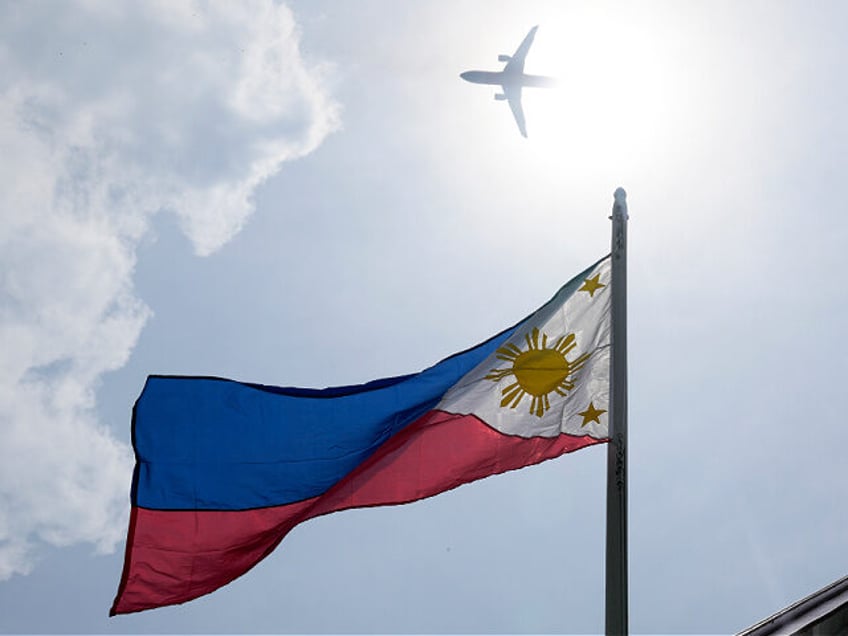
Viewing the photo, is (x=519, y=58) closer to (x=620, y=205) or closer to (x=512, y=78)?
(x=512, y=78)

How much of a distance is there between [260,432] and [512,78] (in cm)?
5344

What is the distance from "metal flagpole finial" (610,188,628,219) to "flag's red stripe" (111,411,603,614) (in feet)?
7.65

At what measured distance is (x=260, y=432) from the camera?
9.64m

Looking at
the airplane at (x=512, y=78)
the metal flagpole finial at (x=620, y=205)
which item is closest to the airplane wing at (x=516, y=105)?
the airplane at (x=512, y=78)

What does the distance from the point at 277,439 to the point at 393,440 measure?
1248 mm

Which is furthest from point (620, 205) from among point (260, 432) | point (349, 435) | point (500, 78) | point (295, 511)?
point (500, 78)

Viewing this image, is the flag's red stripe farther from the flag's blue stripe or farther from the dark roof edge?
the dark roof edge

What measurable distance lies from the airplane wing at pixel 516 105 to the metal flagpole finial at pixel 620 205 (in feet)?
174

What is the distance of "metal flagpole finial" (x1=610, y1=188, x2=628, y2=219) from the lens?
30.4 feet

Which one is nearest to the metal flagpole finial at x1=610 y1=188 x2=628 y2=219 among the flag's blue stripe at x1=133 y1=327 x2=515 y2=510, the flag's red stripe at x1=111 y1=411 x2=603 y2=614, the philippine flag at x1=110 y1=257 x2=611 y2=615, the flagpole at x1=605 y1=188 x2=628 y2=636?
the flagpole at x1=605 y1=188 x2=628 y2=636

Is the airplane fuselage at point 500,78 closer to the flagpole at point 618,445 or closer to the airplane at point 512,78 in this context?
the airplane at point 512,78

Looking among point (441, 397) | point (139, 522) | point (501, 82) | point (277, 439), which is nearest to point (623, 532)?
point (441, 397)

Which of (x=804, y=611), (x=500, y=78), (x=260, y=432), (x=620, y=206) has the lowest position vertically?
(x=804, y=611)

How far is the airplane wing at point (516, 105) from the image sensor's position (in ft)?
200
